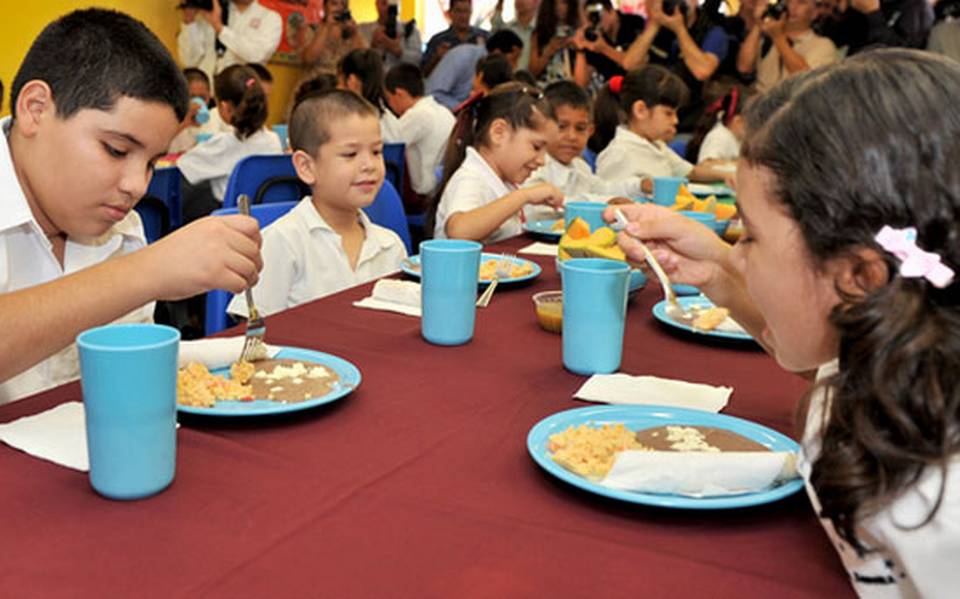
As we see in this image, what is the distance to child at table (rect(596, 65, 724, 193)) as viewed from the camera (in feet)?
13.0

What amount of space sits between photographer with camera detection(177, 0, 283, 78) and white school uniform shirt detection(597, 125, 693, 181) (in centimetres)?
353

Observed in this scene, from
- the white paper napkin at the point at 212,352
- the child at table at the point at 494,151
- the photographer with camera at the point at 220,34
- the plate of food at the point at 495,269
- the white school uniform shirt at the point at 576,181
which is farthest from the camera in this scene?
the photographer with camera at the point at 220,34

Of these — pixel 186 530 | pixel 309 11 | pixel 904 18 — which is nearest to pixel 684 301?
pixel 186 530

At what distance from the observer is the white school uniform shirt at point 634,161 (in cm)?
395

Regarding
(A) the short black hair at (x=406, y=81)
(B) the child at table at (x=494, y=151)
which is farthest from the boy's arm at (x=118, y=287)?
(A) the short black hair at (x=406, y=81)

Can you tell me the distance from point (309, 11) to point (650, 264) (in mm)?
6676

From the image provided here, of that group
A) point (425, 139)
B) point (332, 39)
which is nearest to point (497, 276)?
point (425, 139)

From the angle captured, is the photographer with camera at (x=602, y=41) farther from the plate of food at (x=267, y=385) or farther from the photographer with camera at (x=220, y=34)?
the plate of food at (x=267, y=385)

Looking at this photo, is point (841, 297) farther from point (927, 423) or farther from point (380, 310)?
point (380, 310)

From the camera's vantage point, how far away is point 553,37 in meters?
6.34

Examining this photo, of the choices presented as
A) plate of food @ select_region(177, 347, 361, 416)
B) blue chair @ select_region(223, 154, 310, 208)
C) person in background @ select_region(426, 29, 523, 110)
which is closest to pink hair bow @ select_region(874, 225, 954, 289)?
plate of food @ select_region(177, 347, 361, 416)

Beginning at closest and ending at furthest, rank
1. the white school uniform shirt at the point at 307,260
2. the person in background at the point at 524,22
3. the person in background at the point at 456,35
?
the white school uniform shirt at the point at 307,260, the person in background at the point at 456,35, the person in background at the point at 524,22

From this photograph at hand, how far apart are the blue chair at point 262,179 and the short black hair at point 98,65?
57.6 inches

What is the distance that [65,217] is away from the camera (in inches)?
50.1
